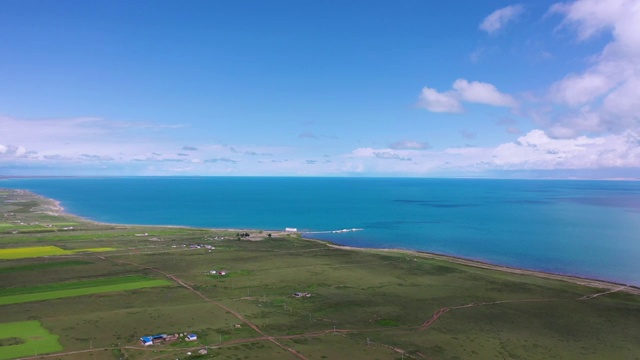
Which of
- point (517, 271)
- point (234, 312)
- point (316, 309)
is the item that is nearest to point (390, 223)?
point (517, 271)

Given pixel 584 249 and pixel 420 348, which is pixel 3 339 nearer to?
pixel 420 348

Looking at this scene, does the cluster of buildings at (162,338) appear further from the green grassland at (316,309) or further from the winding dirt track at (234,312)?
the winding dirt track at (234,312)

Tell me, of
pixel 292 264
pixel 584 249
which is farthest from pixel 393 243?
pixel 584 249

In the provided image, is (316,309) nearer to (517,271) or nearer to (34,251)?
(517,271)

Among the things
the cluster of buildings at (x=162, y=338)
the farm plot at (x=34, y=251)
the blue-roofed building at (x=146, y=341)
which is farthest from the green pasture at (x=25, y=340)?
the farm plot at (x=34, y=251)

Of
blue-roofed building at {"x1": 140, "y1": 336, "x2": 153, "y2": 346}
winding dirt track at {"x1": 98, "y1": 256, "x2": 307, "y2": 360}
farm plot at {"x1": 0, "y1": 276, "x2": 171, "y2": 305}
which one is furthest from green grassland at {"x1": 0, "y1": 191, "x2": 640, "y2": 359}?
blue-roofed building at {"x1": 140, "y1": 336, "x2": 153, "y2": 346}
